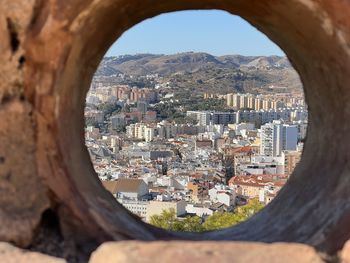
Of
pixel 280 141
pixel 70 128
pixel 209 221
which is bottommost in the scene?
pixel 280 141

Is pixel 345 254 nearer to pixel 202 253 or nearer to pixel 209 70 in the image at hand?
pixel 202 253

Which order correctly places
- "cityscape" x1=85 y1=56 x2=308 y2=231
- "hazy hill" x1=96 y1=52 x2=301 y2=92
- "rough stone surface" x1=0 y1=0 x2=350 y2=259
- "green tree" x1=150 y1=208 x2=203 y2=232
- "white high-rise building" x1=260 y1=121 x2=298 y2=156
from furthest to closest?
"hazy hill" x1=96 y1=52 x2=301 y2=92 < "white high-rise building" x1=260 y1=121 x2=298 y2=156 < "cityscape" x1=85 y1=56 x2=308 y2=231 < "green tree" x1=150 y1=208 x2=203 y2=232 < "rough stone surface" x1=0 y1=0 x2=350 y2=259

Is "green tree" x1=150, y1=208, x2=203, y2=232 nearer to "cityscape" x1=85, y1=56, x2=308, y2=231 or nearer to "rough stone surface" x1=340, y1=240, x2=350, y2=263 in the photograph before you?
"cityscape" x1=85, y1=56, x2=308, y2=231

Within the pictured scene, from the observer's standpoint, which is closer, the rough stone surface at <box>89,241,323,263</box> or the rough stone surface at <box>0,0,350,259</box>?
the rough stone surface at <box>89,241,323,263</box>

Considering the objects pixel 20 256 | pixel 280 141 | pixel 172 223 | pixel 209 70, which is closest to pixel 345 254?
pixel 20 256

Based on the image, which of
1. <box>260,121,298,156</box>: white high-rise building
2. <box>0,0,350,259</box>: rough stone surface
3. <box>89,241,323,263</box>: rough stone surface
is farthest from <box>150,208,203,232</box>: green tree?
<box>260,121,298,156</box>: white high-rise building

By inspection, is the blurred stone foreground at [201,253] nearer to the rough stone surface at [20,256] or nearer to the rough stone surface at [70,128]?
the rough stone surface at [20,256]

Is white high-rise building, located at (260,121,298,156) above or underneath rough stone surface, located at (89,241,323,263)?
underneath
